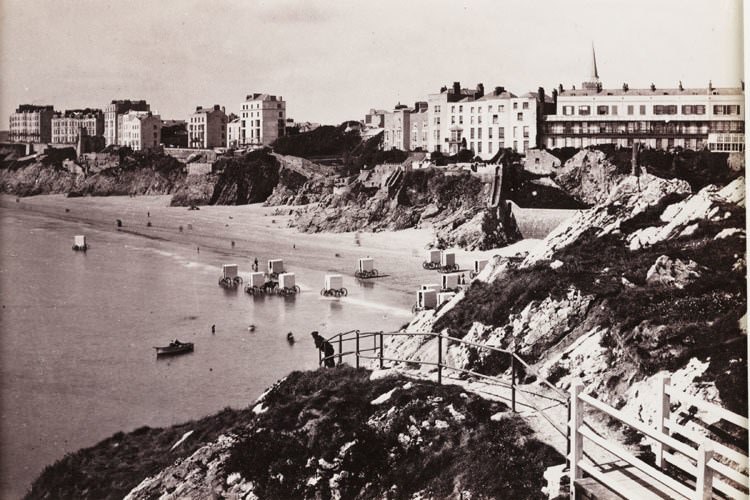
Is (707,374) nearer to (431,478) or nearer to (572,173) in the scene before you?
(431,478)

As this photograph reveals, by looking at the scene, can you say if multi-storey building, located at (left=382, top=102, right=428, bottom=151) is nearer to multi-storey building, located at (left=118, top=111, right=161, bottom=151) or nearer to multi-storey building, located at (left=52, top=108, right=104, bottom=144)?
multi-storey building, located at (left=52, top=108, right=104, bottom=144)

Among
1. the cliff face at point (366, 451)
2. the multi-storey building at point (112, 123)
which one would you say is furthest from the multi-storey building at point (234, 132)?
the cliff face at point (366, 451)

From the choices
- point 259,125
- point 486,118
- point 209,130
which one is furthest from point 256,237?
point 209,130

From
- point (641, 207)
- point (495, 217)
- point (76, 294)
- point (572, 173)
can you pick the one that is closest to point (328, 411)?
point (641, 207)

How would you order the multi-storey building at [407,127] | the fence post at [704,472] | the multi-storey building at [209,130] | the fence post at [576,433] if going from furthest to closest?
1. the multi-storey building at [209,130]
2. the multi-storey building at [407,127]
3. the fence post at [576,433]
4. the fence post at [704,472]

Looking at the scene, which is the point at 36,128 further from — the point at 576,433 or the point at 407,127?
the point at 576,433

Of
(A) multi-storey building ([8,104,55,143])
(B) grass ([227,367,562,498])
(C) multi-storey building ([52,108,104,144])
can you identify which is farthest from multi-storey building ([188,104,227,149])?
(B) grass ([227,367,562,498])

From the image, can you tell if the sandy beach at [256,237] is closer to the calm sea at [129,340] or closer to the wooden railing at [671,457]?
the calm sea at [129,340]
